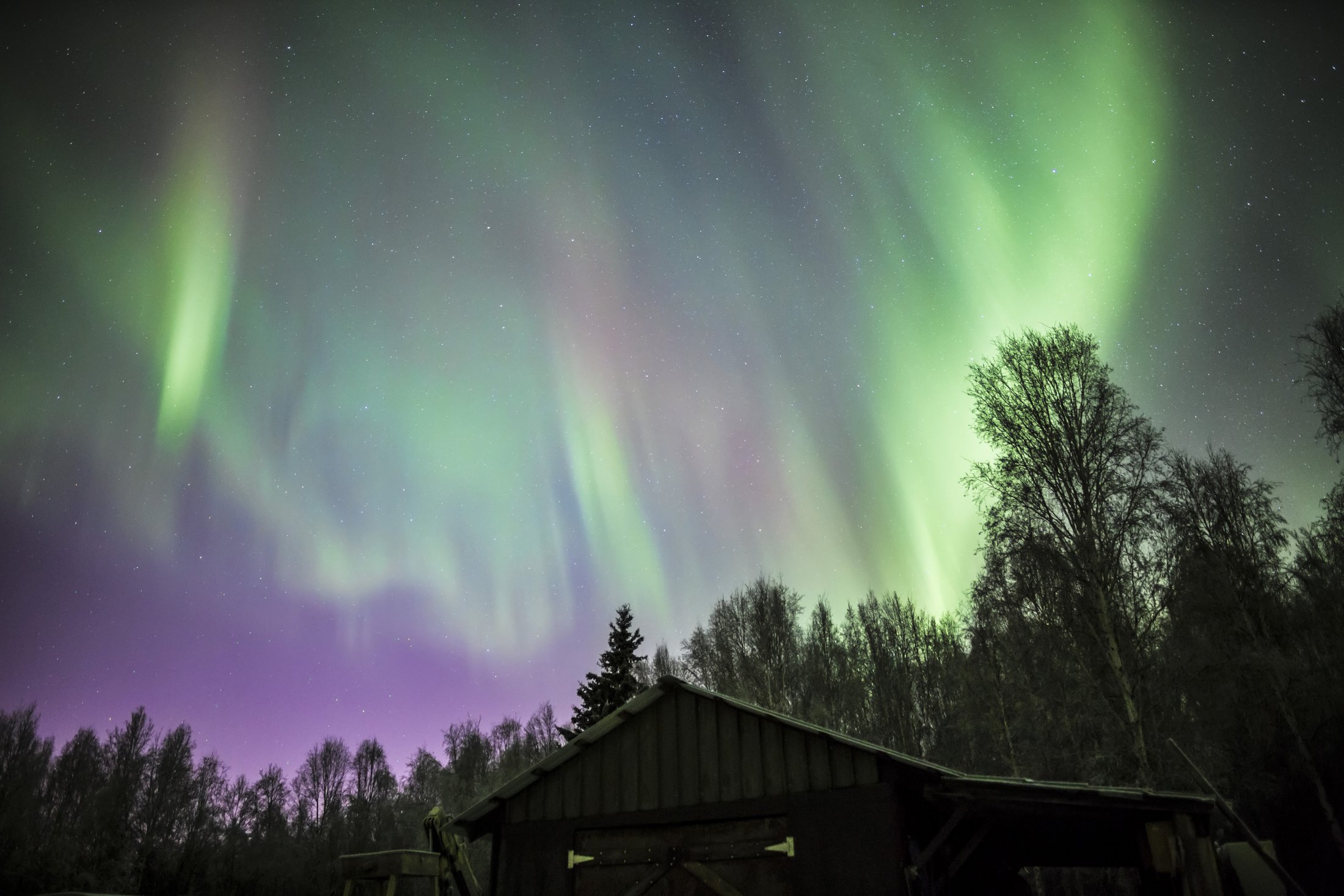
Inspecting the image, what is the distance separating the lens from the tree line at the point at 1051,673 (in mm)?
19344

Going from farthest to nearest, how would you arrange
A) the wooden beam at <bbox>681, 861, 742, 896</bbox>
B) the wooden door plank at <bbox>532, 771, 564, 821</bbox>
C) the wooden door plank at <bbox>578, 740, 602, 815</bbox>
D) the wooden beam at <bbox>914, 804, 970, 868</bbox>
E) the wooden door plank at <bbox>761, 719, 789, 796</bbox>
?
1. the wooden door plank at <bbox>532, 771, 564, 821</bbox>
2. the wooden door plank at <bbox>578, 740, 602, 815</bbox>
3. the wooden door plank at <bbox>761, 719, 789, 796</bbox>
4. the wooden beam at <bbox>681, 861, 742, 896</bbox>
5. the wooden beam at <bbox>914, 804, 970, 868</bbox>

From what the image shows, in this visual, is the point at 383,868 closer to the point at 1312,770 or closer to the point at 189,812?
the point at 1312,770

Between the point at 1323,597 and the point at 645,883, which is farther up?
the point at 1323,597

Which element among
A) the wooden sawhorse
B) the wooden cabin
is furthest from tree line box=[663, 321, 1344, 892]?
the wooden sawhorse

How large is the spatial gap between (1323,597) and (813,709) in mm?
23027

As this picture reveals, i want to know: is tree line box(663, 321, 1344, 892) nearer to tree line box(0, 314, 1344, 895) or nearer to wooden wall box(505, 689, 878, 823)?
tree line box(0, 314, 1344, 895)

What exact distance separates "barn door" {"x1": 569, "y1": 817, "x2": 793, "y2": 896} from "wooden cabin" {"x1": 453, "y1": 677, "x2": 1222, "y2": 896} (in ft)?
0.07

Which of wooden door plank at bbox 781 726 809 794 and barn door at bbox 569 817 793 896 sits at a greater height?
wooden door plank at bbox 781 726 809 794

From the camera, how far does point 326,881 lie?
46.8m

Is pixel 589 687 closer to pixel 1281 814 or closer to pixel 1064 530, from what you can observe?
pixel 1064 530

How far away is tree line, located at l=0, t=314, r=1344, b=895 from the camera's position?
63.5 feet

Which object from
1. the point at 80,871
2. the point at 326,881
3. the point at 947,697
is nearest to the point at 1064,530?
the point at 947,697

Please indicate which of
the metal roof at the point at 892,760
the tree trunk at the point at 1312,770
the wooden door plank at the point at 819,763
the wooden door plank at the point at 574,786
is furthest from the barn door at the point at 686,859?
the tree trunk at the point at 1312,770

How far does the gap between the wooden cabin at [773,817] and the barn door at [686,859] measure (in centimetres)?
2
